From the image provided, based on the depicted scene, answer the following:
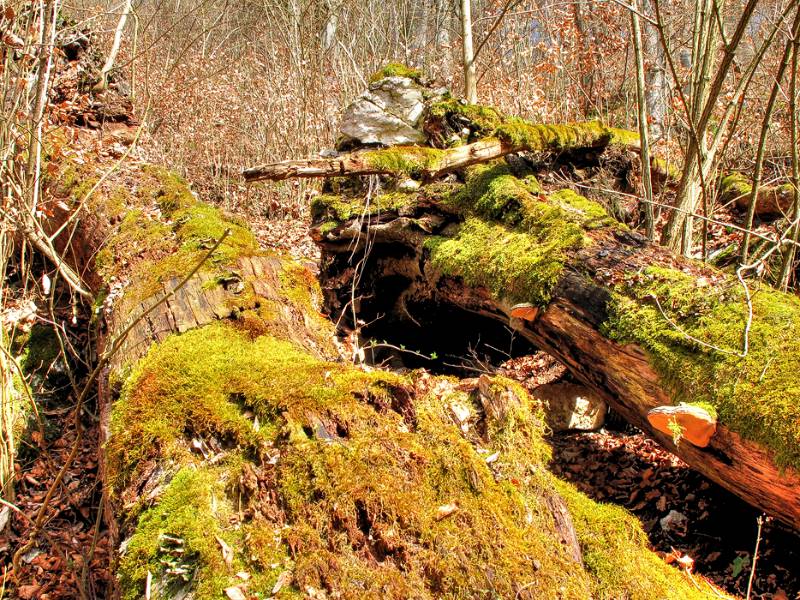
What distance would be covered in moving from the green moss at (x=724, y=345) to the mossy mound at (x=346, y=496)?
34.4 inches

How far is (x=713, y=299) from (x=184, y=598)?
3080mm

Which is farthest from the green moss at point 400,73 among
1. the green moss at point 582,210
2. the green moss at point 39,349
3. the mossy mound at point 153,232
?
the green moss at point 39,349

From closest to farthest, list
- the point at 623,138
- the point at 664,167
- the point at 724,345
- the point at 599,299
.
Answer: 1. the point at 724,345
2. the point at 599,299
3. the point at 623,138
4. the point at 664,167

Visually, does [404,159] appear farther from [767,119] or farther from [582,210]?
[767,119]

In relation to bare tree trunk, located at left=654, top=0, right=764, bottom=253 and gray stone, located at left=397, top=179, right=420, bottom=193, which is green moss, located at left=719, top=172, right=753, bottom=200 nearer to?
bare tree trunk, located at left=654, top=0, right=764, bottom=253

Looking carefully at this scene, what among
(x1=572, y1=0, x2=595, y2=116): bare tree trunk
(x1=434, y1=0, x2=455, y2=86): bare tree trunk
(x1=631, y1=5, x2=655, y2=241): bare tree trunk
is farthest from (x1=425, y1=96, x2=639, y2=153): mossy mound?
(x1=434, y1=0, x2=455, y2=86): bare tree trunk

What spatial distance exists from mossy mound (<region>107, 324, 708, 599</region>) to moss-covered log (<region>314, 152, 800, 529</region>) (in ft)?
2.86

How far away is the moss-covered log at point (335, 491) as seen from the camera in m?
1.76

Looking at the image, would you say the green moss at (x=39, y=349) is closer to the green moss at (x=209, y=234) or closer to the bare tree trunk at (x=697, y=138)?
the green moss at (x=209, y=234)

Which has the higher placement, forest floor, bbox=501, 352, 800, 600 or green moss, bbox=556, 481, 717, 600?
green moss, bbox=556, 481, 717, 600

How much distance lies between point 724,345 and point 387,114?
425cm

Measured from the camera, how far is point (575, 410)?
4.65 metres

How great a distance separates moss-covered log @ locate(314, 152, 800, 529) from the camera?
2.74m

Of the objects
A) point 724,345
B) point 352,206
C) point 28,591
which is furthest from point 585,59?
point 28,591
